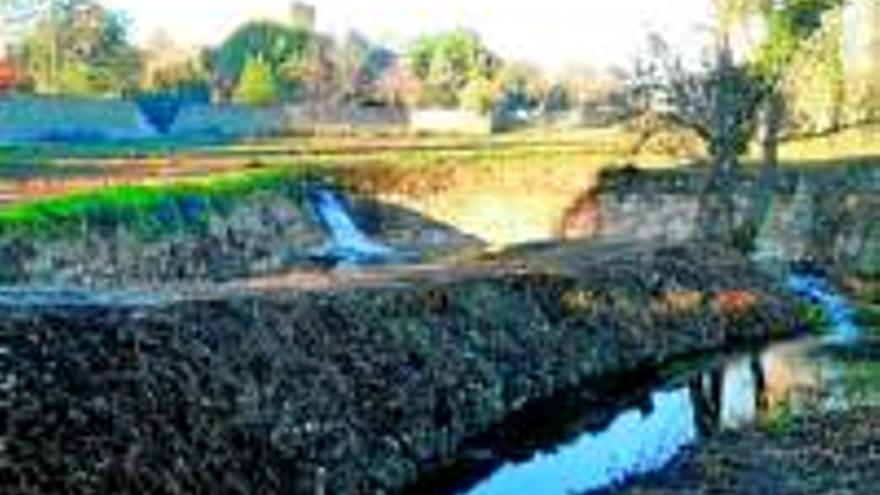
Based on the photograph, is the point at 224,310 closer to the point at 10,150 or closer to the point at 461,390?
the point at 461,390

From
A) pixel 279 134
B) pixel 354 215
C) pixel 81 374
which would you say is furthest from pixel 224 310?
pixel 279 134

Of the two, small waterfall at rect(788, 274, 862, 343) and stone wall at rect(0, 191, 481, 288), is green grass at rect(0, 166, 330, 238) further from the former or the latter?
small waterfall at rect(788, 274, 862, 343)

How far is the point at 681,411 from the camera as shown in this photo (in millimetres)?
41031

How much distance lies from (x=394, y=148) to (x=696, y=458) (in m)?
72.2

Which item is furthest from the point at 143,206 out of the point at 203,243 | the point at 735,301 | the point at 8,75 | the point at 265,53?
Result: the point at 265,53

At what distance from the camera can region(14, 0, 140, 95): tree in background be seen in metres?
145

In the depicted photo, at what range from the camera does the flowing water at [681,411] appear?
32.7 m

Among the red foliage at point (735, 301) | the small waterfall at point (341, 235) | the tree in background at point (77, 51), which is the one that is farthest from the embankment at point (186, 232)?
the tree in background at point (77, 51)

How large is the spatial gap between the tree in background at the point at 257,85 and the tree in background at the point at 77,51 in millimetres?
8184

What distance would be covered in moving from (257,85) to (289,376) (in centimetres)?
12921

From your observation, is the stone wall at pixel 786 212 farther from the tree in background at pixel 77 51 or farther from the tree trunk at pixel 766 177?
the tree in background at pixel 77 51

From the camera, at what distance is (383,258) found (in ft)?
244

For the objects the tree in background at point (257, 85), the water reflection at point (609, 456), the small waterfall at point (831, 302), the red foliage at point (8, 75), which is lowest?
the small waterfall at point (831, 302)

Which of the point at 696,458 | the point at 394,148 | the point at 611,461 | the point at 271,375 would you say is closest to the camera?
the point at 271,375
